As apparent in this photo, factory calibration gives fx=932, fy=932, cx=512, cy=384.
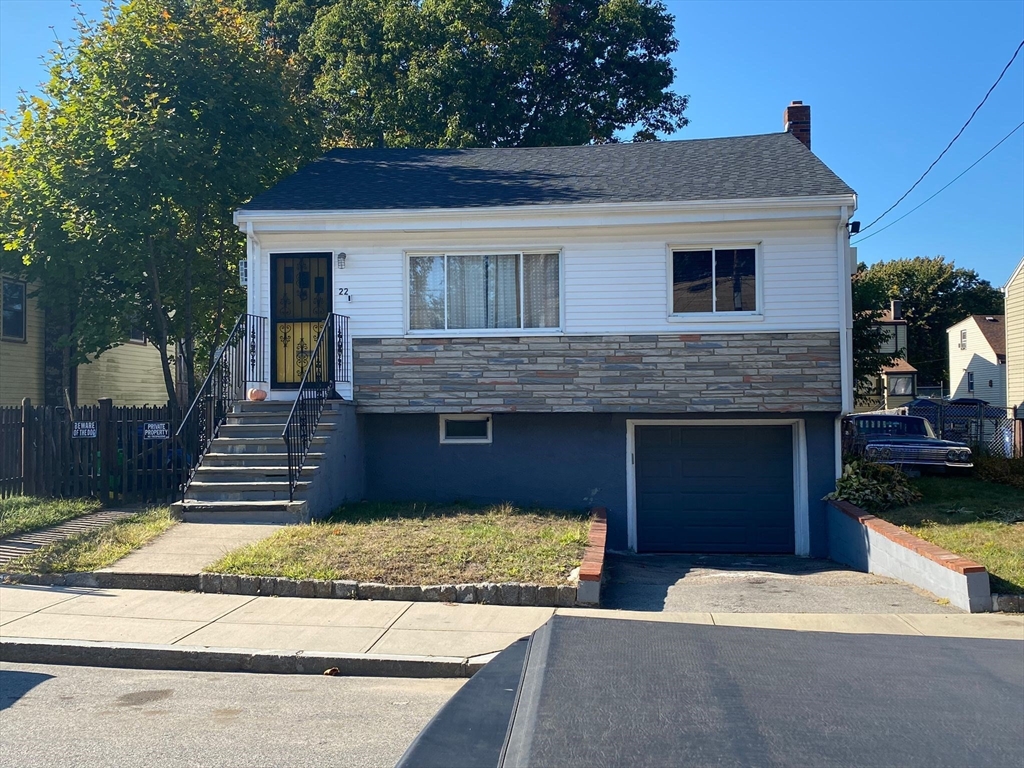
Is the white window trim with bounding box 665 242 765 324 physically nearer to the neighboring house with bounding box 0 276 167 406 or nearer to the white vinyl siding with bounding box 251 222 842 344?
the white vinyl siding with bounding box 251 222 842 344

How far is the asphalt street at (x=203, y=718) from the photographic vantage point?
493 cm

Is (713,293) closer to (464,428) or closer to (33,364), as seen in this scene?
(464,428)

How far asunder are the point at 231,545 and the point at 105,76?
9254 millimetres

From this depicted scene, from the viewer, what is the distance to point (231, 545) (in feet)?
33.4

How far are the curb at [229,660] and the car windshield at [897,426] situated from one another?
1431 centimetres

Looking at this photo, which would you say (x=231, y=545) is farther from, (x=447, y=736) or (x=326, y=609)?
(x=447, y=736)

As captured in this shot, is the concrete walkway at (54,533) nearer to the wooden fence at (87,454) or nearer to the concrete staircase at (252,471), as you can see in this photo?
the wooden fence at (87,454)

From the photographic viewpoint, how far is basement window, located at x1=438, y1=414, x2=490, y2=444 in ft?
45.6

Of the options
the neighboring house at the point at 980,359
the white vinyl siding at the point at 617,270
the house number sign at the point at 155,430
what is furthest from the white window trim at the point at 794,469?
A: the neighboring house at the point at 980,359

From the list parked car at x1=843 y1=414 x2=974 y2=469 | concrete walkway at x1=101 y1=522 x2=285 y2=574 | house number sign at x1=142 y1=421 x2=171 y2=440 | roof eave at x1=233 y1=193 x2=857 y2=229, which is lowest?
concrete walkway at x1=101 y1=522 x2=285 y2=574

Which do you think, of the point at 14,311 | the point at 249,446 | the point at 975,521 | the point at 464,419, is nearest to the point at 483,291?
the point at 464,419

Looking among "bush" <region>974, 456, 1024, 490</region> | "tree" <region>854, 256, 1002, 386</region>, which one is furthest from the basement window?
"tree" <region>854, 256, 1002, 386</region>

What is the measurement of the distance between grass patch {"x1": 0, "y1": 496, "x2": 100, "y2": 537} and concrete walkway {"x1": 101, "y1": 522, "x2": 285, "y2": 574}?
180cm

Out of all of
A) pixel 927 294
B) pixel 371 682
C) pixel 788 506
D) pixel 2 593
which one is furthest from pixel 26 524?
pixel 927 294
